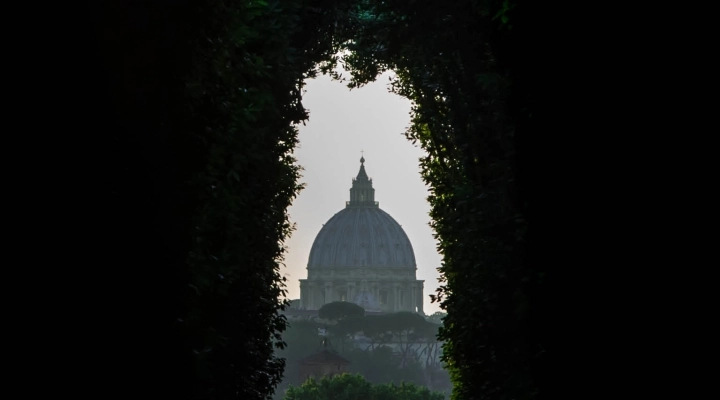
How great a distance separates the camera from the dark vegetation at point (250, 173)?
11.9 meters

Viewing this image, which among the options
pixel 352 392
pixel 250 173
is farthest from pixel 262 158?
pixel 352 392

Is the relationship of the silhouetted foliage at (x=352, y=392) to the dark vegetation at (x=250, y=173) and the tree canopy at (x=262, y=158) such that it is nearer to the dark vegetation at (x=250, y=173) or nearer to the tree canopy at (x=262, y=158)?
the tree canopy at (x=262, y=158)

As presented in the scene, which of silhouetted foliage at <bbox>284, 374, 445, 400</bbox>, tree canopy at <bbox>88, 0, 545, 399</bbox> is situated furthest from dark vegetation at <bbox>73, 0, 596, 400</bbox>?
silhouetted foliage at <bbox>284, 374, 445, 400</bbox>

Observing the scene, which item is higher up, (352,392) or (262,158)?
(352,392)

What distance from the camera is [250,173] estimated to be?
22.9m

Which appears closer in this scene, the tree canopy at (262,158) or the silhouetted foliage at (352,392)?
the tree canopy at (262,158)

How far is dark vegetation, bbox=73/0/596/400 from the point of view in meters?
11.9

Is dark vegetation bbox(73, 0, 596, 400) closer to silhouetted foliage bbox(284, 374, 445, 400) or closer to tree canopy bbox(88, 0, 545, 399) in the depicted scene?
tree canopy bbox(88, 0, 545, 399)

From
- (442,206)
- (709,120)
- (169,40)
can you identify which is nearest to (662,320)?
(709,120)

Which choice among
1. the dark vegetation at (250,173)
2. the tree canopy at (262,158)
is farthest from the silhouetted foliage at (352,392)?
the dark vegetation at (250,173)

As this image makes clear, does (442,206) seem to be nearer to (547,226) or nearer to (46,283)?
(547,226)

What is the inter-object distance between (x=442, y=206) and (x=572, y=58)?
16.4m

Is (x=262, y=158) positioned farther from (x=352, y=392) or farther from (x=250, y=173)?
(x=352, y=392)

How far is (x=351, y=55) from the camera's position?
3528 cm
